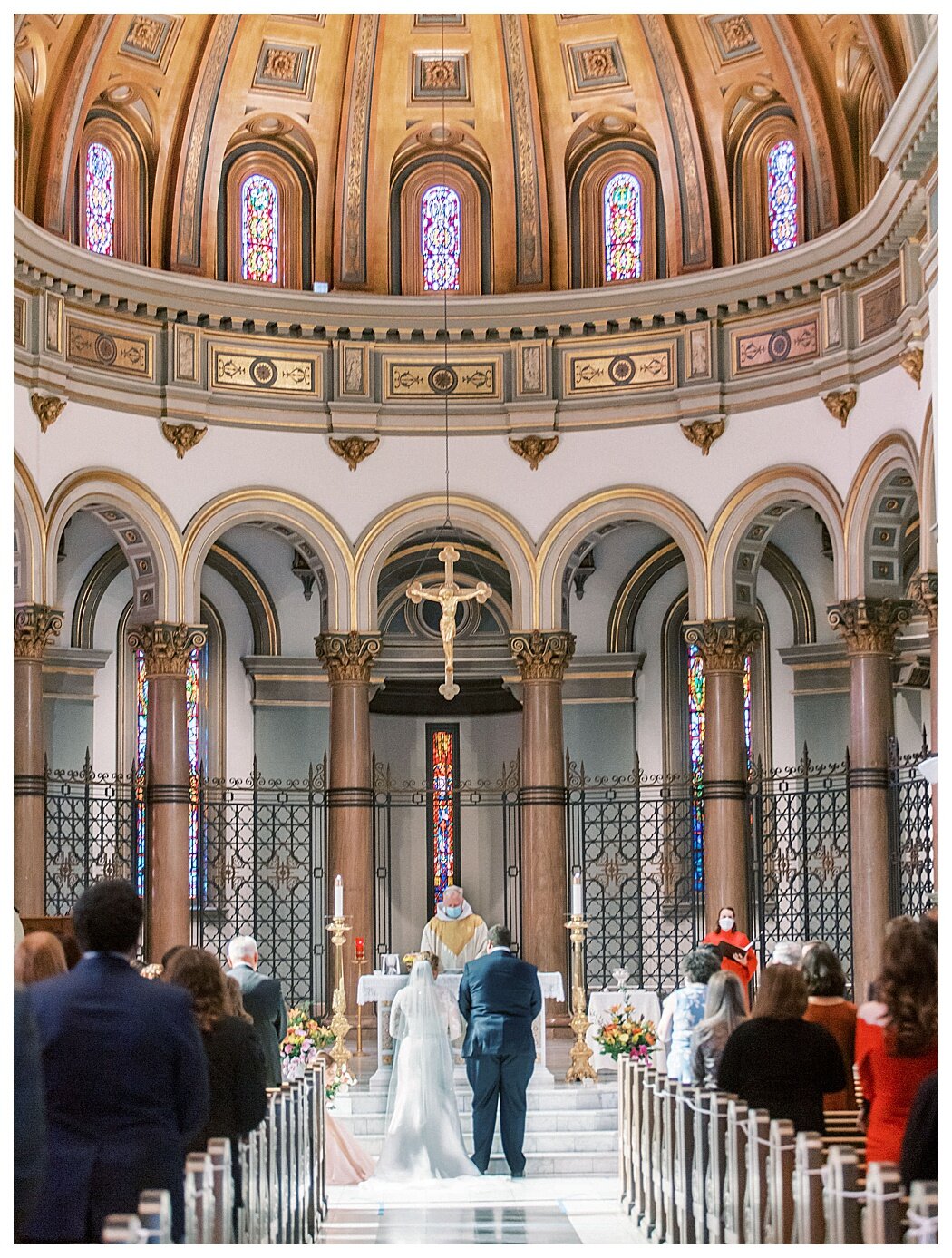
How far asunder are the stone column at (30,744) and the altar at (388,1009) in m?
3.70

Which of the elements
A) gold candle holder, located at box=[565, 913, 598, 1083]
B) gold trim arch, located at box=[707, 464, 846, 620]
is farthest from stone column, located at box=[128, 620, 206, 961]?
gold trim arch, located at box=[707, 464, 846, 620]

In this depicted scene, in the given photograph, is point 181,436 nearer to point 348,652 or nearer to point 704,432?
point 348,652

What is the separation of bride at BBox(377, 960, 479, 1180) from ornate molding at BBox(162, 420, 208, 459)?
8.82 m

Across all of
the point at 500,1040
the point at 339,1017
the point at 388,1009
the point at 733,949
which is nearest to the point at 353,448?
the point at 388,1009

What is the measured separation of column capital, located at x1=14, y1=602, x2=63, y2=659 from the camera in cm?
1953

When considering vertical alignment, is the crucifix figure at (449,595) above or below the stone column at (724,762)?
above

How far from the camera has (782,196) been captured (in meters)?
21.6

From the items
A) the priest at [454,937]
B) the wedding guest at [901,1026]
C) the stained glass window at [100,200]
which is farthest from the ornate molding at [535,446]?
the wedding guest at [901,1026]

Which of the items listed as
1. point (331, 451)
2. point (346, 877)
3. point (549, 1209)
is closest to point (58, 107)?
point (331, 451)

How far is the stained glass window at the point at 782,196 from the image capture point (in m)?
21.4

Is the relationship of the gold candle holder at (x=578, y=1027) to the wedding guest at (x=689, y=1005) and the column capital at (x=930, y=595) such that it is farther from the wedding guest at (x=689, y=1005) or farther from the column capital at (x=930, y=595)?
the wedding guest at (x=689, y=1005)

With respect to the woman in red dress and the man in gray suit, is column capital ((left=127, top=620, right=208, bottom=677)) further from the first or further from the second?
the man in gray suit

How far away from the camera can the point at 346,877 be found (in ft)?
70.3

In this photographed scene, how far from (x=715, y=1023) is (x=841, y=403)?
1108 centimetres
